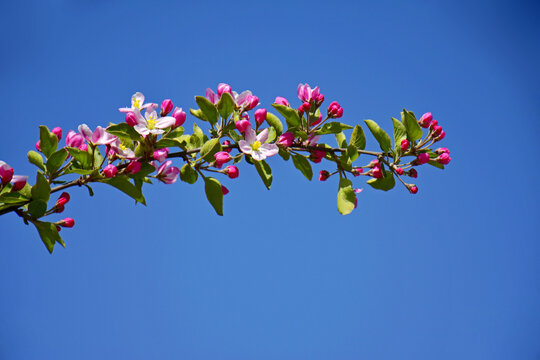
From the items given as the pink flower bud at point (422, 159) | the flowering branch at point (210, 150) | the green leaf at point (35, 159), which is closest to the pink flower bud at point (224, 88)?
the flowering branch at point (210, 150)

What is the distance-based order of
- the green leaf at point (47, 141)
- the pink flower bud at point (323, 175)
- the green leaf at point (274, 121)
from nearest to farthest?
the green leaf at point (47, 141) → the green leaf at point (274, 121) → the pink flower bud at point (323, 175)

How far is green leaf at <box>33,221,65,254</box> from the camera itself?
1759 millimetres

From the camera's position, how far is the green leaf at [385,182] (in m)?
2.06

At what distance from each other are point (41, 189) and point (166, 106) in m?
0.56

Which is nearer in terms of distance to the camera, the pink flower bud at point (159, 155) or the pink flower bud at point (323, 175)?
the pink flower bud at point (159, 155)

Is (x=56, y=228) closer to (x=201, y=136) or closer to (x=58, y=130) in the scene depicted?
(x=58, y=130)

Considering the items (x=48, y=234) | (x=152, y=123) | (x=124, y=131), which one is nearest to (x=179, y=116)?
(x=152, y=123)

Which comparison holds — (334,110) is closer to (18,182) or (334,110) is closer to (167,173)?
(167,173)

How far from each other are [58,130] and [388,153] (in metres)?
1.42

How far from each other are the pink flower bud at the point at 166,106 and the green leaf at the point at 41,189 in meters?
0.51

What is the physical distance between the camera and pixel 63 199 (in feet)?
6.10

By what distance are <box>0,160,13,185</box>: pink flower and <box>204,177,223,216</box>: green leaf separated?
2.32ft

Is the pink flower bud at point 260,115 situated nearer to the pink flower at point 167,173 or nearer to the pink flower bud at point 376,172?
the pink flower at point 167,173

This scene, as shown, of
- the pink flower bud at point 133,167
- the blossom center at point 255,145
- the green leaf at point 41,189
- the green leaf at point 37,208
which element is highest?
the blossom center at point 255,145
